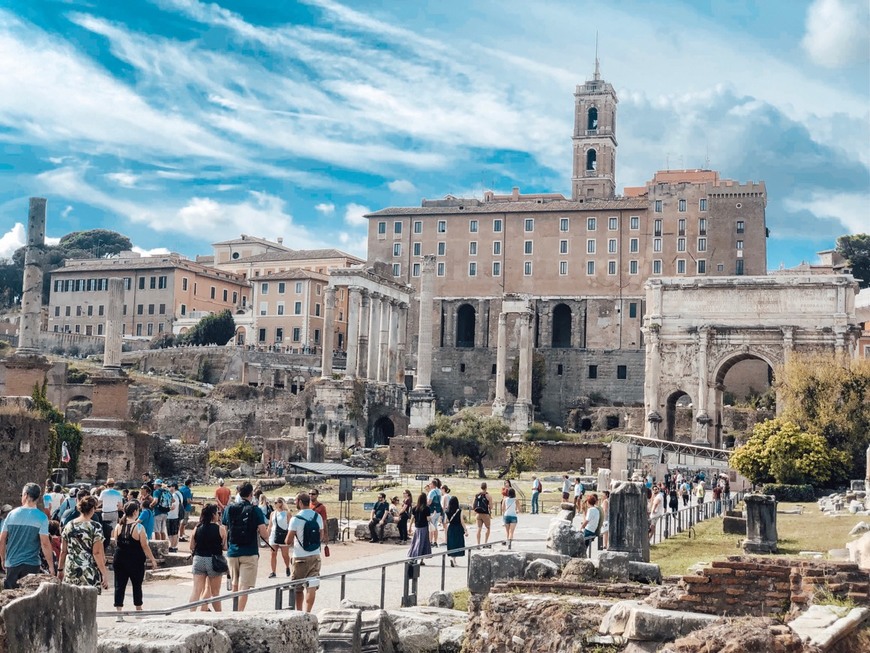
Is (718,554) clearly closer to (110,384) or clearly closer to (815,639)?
(815,639)

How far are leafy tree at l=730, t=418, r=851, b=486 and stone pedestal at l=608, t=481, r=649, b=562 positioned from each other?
846 inches

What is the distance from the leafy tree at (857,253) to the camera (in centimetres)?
9144

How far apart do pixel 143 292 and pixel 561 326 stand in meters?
32.1

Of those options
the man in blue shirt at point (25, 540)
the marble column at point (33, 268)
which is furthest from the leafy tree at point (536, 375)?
the man in blue shirt at point (25, 540)

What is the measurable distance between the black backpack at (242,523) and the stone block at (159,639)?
12.7 ft

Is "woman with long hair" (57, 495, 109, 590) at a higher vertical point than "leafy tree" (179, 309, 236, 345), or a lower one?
lower

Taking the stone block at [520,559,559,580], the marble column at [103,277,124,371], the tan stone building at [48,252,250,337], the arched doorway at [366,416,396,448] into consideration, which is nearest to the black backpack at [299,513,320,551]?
the stone block at [520,559,559,580]

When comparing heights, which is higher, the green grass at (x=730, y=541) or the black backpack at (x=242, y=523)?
the black backpack at (x=242, y=523)

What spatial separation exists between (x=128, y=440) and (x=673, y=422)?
28.8 m

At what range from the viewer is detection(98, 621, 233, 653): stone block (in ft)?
26.7

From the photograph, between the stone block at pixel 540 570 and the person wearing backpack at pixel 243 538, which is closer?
the person wearing backpack at pixel 243 538

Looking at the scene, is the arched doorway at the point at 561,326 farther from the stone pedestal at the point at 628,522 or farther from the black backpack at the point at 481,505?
the stone pedestal at the point at 628,522

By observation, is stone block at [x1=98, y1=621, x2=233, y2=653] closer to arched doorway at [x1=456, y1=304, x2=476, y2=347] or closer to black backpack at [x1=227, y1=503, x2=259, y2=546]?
black backpack at [x1=227, y1=503, x2=259, y2=546]

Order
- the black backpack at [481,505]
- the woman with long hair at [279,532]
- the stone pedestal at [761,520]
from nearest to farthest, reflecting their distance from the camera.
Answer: the woman with long hair at [279,532] → the stone pedestal at [761,520] → the black backpack at [481,505]
